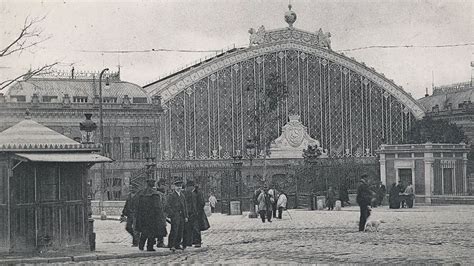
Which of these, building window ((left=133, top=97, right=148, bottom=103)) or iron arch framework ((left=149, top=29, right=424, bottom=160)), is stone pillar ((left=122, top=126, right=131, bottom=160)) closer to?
building window ((left=133, top=97, right=148, bottom=103))

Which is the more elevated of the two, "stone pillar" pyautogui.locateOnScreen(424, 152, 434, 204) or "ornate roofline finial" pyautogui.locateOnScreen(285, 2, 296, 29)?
"ornate roofline finial" pyautogui.locateOnScreen(285, 2, 296, 29)

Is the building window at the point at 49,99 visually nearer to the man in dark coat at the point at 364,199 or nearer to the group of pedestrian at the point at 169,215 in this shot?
the man in dark coat at the point at 364,199

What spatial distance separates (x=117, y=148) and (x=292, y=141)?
15236 mm

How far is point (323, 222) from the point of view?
88.3ft

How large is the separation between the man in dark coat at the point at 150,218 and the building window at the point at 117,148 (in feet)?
134

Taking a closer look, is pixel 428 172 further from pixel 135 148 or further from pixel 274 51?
pixel 274 51

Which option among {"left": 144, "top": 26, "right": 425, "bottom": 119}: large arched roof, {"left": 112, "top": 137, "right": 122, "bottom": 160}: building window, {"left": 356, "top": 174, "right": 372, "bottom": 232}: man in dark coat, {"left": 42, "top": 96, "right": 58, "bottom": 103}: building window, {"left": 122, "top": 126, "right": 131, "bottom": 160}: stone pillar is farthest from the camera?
{"left": 144, "top": 26, "right": 425, "bottom": 119}: large arched roof

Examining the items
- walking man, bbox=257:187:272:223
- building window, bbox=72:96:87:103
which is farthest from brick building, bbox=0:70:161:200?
walking man, bbox=257:187:272:223

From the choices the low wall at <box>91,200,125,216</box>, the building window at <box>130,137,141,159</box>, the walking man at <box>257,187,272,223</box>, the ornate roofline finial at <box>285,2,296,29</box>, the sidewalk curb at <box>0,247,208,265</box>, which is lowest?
the low wall at <box>91,200,125,216</box>

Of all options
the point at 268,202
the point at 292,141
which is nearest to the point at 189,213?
the point at 268,202

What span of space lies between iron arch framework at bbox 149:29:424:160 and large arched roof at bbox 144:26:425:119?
79mm

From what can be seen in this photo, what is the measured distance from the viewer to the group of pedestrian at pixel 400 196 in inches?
1494

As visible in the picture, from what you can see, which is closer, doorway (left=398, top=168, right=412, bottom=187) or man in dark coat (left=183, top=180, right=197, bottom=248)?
man in dark coat (left=183, top=180, right=197, bottom=248)

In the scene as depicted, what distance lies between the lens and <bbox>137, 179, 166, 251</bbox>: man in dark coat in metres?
16.7
